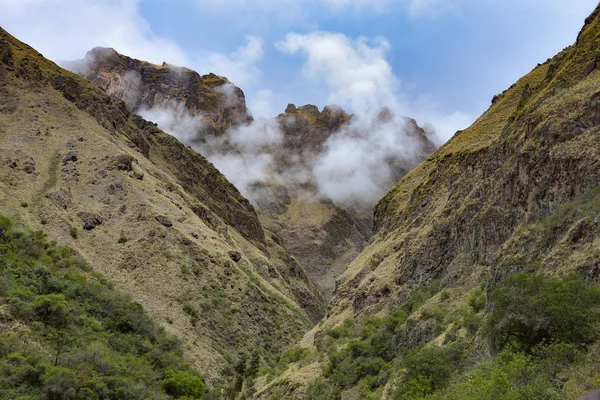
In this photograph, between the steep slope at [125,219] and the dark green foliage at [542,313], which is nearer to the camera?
the dark green foliage at [542,313]

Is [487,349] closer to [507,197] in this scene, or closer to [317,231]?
[507,197]

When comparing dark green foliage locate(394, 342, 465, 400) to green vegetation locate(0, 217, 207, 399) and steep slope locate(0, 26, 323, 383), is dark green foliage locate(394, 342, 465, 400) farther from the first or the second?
steep slope locate(0, 26, 323, 383)

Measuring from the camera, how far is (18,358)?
37312 mm

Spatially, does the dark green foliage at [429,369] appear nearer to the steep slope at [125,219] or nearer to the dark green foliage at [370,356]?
the dark green foliage at [370,356]

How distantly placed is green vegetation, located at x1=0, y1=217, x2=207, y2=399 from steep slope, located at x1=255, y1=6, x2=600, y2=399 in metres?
10.1

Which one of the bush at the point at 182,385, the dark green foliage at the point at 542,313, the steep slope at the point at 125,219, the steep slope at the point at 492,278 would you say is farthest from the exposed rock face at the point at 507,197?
the steep slope at the point at 125,219

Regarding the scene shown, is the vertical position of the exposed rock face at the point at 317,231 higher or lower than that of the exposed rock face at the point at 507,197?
higher

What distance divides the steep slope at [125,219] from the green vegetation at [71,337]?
12.3 ft

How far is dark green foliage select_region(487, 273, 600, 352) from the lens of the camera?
1744cm

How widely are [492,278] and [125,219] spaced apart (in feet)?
175

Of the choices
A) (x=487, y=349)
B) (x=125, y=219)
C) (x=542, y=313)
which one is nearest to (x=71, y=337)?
(x=125, y=219)

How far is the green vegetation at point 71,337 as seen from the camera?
37.2 metres

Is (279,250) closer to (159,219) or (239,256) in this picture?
(239,256)

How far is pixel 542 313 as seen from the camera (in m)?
18.5
